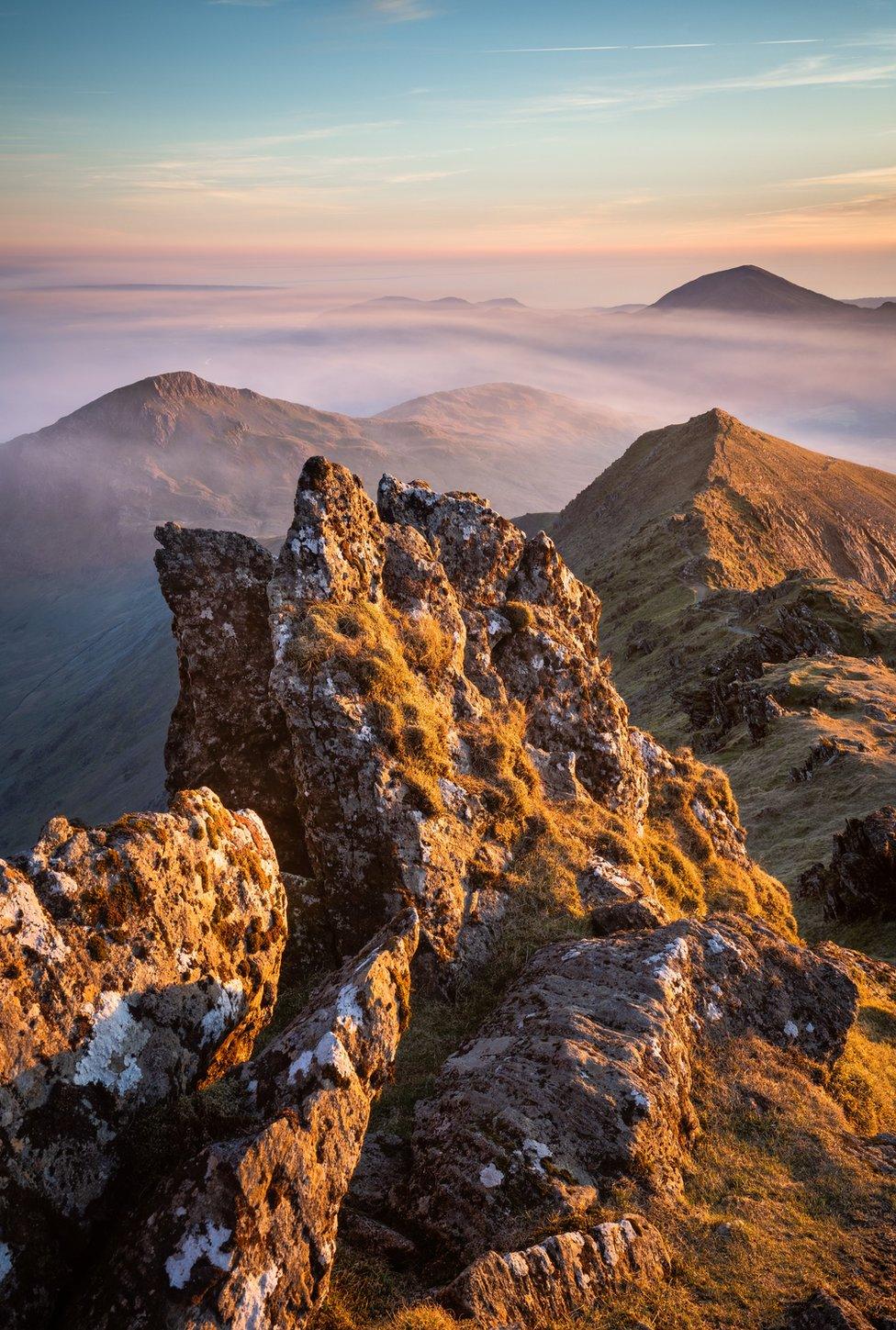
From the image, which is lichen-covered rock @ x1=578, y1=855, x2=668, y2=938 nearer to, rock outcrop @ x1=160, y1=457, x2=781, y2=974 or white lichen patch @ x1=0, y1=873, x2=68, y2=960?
rock outcrop @ x1=160, y1=457, x2=781, y2=974

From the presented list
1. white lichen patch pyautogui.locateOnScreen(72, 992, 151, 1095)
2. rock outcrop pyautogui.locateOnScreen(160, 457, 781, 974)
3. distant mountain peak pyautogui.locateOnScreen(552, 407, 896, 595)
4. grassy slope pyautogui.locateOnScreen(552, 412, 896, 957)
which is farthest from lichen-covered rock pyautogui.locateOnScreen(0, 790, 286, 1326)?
distant mountain peak pyautogui.locateOnScreen(552, 407, 896, 595)

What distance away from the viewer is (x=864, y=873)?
33.1m

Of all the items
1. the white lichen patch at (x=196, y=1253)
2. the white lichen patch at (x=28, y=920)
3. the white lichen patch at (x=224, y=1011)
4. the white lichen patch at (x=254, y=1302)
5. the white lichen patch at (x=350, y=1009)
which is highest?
the white lichen patch at (x=28, y=920)

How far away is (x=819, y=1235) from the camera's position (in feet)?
39.0

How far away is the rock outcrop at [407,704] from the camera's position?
1731cm

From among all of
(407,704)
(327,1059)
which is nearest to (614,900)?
(407,704)

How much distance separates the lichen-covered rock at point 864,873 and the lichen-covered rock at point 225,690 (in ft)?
80.4

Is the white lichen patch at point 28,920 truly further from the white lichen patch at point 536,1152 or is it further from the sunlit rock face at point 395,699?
the sunlit rock face at point 395,699

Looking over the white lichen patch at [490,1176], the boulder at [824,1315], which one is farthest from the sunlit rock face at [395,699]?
the boulder at [824,1315]

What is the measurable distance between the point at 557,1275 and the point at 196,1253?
4369 mm

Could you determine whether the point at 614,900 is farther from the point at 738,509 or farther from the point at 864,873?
the point at 738,509

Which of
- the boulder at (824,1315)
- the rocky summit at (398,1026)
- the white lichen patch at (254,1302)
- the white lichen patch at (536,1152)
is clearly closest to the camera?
the white lichen patch at (254,1302)

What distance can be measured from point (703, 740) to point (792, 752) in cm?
1092

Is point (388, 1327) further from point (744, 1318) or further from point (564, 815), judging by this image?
point (564, 815)
